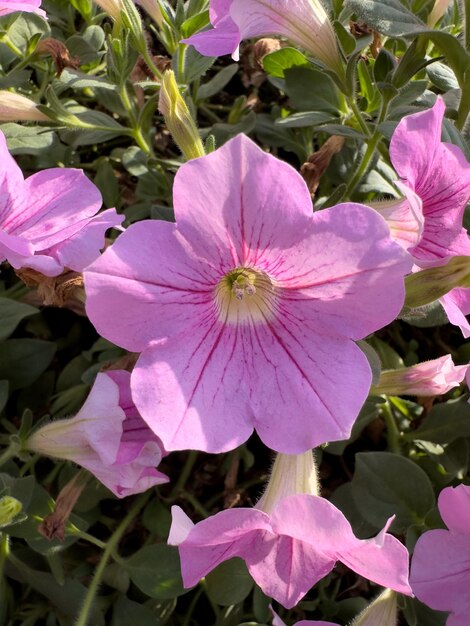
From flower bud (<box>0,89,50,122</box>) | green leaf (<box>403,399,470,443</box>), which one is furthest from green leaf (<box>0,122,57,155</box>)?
green leaf (<box>403,399,470,443</box>)

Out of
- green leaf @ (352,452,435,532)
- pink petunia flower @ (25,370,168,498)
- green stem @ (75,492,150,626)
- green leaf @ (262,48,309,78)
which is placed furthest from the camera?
green leaf @ (262,48,309,78)

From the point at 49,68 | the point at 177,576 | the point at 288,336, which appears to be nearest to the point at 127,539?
the point at 177,576

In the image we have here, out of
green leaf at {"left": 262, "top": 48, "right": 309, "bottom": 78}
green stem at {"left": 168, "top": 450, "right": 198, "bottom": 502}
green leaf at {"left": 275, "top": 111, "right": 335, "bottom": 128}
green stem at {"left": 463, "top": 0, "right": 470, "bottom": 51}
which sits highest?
green stem at {"left": 463, "top": 0, "right": 470, "bottom": 51}

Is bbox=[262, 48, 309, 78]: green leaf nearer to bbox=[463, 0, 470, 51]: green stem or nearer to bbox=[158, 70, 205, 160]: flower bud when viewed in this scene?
bbox=[463, 0, 470, 51]: green stem

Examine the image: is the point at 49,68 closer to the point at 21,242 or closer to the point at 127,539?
the point at 21,242

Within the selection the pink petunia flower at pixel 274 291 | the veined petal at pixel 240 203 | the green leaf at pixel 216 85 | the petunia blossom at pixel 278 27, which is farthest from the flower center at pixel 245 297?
the green leaf at pixel 216 85

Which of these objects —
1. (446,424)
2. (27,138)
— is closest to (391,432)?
(446,424)

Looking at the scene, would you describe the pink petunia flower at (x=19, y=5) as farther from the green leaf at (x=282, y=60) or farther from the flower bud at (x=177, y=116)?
the green leaf at (x=282, y=60)
